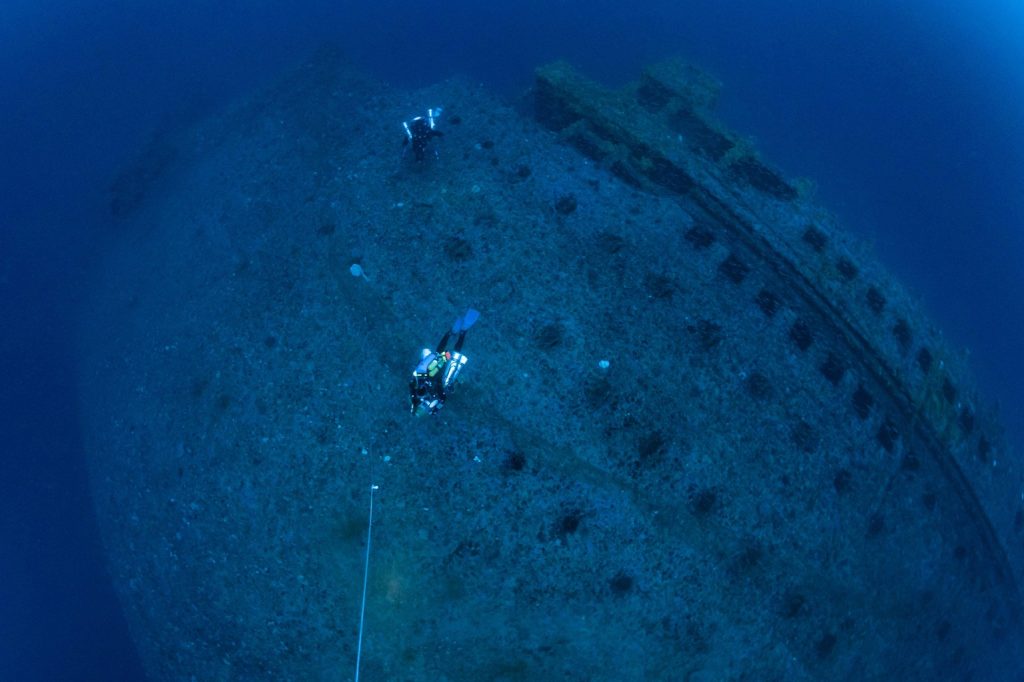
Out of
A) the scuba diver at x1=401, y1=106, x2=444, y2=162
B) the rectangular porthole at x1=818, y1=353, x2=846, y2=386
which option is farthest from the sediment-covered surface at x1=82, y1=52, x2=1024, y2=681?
the scuba diver at x1=401, y1=106, x2=444, y2=162

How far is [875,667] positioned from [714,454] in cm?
676

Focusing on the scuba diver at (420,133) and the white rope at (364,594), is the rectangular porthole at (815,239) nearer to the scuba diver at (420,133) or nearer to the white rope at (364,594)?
the scuba diver at (420,133)

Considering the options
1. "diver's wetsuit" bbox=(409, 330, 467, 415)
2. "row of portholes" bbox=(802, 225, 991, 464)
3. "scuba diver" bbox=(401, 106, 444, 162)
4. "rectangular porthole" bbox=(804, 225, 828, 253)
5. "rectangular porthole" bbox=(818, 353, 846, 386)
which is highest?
"rectangular porthole" bbox=(804, 225, 828, 253)

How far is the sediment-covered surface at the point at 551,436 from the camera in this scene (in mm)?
10273

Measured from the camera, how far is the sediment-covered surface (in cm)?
1027

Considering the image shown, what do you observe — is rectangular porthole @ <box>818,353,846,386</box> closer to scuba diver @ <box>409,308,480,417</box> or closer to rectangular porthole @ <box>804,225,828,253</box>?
rectangular porthole @ <box>804,225,828,253</box>

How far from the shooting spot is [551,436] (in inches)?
418

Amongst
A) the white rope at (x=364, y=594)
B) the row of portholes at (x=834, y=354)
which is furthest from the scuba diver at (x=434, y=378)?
the row of portholes at (x=834, y=354)

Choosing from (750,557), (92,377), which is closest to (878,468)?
(750,557)

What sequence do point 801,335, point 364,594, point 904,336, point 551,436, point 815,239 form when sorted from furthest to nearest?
1. point 815,239
2. point 904,336
3. point 801,335
4. point 551,436
5. point 364,594

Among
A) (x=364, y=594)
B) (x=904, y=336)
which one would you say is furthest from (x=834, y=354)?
(x=364, y=594)

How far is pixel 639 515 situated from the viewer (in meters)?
10.4

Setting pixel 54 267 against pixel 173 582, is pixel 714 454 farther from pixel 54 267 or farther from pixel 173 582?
pixel 54 267

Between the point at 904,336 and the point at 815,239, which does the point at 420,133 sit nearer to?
the point at 815,239
